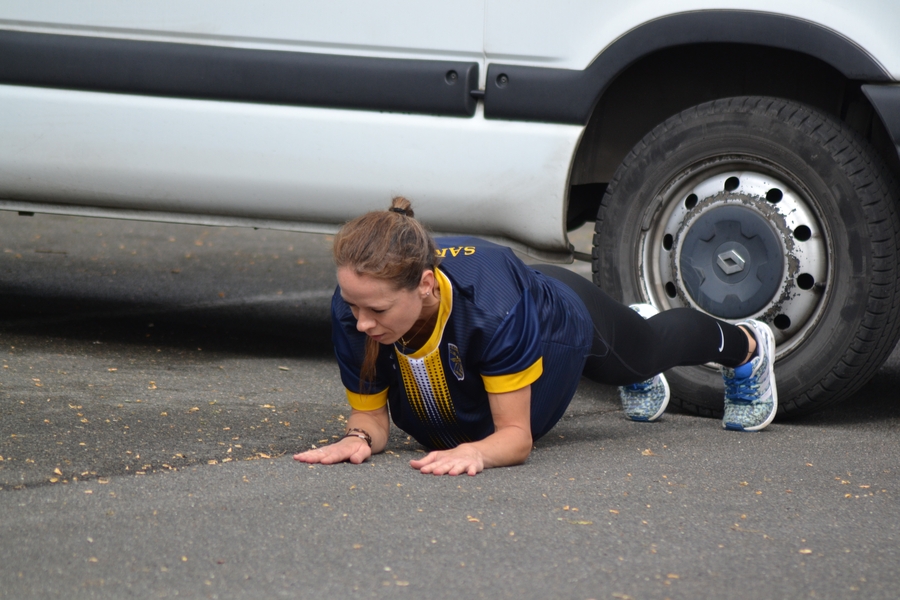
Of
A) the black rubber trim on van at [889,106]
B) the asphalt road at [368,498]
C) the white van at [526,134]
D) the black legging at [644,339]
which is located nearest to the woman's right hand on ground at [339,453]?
the asphalt road at [368,498]

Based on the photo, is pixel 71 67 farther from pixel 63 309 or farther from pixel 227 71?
pixel 63 309

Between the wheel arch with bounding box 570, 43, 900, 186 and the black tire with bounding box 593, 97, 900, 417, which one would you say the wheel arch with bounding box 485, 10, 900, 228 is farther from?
→ the black tire with bounding box 593, 97, 900, 417

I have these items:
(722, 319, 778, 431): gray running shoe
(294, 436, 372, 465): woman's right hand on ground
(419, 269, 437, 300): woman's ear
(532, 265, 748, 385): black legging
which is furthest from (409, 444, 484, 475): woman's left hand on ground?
(722, 319, 778, 431): gray running shoe

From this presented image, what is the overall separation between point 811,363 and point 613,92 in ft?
3.99

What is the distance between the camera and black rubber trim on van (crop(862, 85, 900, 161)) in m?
3.43

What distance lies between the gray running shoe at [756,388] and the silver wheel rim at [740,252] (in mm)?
148

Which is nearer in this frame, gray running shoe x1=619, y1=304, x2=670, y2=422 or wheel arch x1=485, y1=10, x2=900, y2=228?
wheel arch x1=485, y1=10, x2=900, y2=228

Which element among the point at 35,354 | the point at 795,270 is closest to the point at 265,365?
the point at 35,354

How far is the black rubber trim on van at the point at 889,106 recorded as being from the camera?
3428mm

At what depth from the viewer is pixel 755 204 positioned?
3695 mm

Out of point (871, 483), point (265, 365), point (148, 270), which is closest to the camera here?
point (871, 483)

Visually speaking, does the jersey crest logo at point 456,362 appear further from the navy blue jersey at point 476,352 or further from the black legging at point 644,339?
the black legging at point 644,339

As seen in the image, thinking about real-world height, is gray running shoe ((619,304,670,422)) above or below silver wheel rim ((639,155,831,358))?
below

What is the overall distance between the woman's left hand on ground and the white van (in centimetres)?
126
